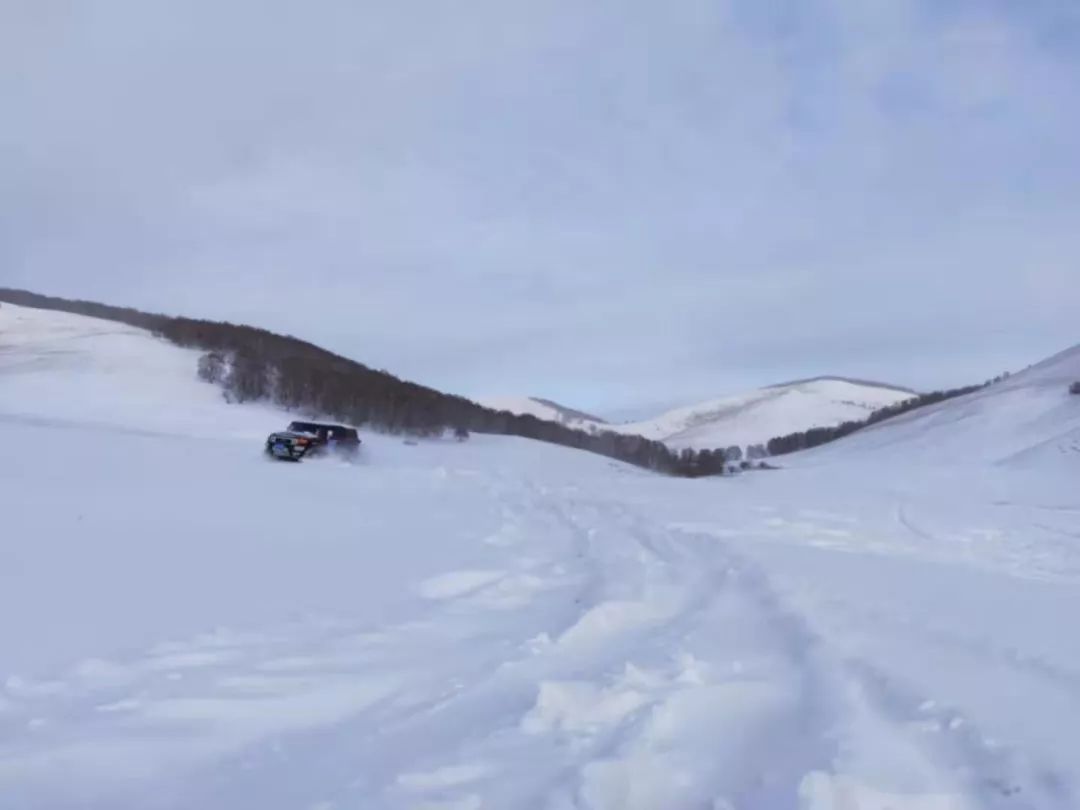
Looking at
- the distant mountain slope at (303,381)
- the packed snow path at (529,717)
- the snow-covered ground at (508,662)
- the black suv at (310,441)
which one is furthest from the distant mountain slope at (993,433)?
the packed snow path at (529,717)

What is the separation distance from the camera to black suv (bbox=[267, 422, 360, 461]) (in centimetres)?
2731

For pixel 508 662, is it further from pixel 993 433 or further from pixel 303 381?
pixel 303 381

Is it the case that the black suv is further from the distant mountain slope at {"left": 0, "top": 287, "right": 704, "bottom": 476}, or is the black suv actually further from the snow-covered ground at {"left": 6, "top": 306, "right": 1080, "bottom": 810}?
the distant mountain slope at {"left": 0, "top": 287, "right": 704, "bottom": 476}

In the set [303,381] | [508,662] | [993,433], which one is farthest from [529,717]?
[303,381]

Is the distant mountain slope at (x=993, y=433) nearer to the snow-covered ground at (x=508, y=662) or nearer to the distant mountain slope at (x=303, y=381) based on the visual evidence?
the distant mountain slope at (x=303, y=381)

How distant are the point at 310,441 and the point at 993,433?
3727cm

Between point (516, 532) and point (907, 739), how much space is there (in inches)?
370

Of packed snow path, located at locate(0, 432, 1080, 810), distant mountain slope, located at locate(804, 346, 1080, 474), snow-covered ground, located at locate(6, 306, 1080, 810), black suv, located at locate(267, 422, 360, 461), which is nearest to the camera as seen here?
packed snow path, located at locate(0, 432, 1080, 810)

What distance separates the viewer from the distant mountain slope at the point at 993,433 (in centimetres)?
3912

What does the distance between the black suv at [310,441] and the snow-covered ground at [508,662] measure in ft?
40.0

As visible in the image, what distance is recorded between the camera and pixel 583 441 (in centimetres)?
8831

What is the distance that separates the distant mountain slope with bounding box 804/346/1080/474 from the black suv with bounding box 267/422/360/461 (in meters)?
27.5

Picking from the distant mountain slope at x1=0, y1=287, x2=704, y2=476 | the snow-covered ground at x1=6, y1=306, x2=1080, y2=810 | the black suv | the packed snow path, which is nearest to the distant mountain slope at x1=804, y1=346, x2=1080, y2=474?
the distant mountain slope at x1=0, y1=287, x2=704, y2=476

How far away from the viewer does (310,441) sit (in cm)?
2809
